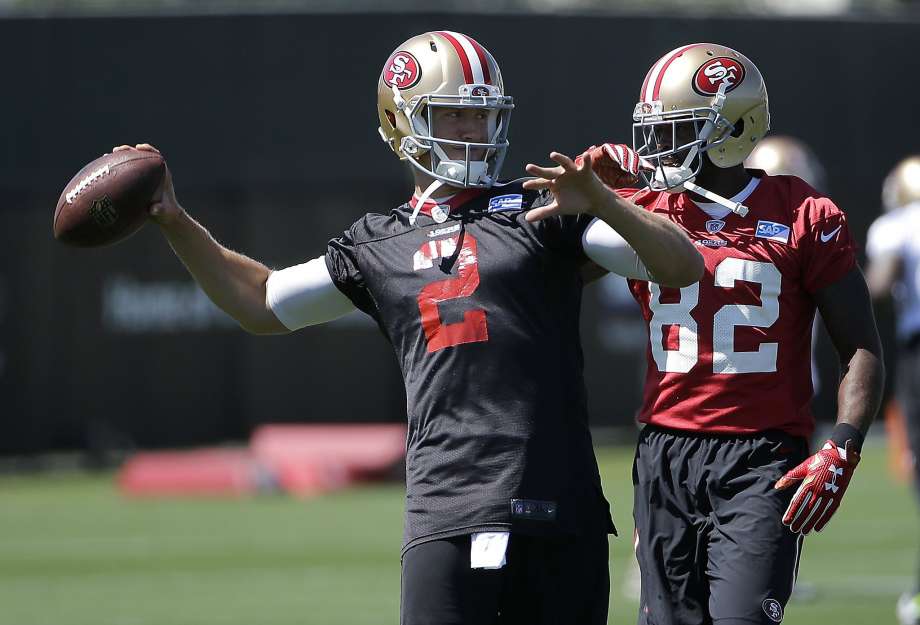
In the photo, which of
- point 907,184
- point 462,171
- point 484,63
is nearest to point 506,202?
point 462,171

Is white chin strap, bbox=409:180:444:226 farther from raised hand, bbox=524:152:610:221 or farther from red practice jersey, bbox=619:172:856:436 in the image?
red practice jersey, bbox=619:172:856:436

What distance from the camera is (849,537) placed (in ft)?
36.0

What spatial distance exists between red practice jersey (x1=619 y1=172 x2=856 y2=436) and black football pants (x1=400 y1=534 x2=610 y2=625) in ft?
2.68

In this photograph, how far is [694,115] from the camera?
4762mm

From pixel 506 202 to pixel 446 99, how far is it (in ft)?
1.05

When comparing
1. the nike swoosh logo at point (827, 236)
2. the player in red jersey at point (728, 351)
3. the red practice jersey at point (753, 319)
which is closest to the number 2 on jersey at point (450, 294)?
the player in red jersey at point (728, 351)

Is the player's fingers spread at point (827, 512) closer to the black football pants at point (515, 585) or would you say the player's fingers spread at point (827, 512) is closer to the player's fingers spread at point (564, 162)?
the black football pants at point (515, 585)

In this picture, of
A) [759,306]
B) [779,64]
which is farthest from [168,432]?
[759,306]

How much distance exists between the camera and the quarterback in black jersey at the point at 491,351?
13.2 feet

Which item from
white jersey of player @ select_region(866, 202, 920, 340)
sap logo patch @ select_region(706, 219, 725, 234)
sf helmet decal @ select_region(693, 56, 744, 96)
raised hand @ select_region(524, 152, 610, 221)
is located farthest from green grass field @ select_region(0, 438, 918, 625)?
raised hand @ select_region(524, 152, 610, 221)

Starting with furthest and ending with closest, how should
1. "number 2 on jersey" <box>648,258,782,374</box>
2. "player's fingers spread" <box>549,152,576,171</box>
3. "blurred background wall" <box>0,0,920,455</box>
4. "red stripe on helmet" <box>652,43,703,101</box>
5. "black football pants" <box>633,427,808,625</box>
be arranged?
1. "blurred background wall" <box>0,0,920,455</box>
2. "red stripe on helmet" <box>652,43,703,101</box>
3. "number 2 on jersey" <box>648,258,782,374</box>
4. "black football pants" <box>633,427,808,625</box>
5. "player's fingers spread" <box>549,152,576,171</box>

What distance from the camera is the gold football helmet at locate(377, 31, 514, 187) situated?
13.9ft

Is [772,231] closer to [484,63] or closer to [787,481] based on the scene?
[787,481]

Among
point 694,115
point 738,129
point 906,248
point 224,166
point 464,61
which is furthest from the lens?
point 224,166
